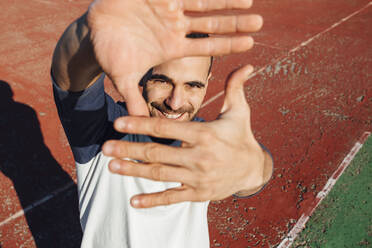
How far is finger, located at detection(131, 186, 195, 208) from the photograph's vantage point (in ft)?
4.14

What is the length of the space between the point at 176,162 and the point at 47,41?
9450 millimetres

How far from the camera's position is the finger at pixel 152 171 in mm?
1229

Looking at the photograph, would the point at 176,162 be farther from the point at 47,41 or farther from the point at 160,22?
the point at 47,41

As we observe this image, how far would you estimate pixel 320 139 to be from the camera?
17.6ft

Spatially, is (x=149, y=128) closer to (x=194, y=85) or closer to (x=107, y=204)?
(x=107, y=204)

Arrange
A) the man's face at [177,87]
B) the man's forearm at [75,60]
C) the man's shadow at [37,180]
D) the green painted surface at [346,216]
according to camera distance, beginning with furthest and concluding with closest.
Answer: the man's shadow at [37,180]
the green painted surface at [346,216]
the man's face at [177,87]
the man's forearm at [75,60]

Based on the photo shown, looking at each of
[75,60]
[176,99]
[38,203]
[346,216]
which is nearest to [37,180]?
[38,203]

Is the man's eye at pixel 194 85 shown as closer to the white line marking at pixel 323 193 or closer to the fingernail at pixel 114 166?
the fingernail at pixel 114 166

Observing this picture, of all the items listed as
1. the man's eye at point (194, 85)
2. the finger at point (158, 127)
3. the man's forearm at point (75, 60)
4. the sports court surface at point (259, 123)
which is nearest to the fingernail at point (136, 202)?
the finger at point (158, 127)

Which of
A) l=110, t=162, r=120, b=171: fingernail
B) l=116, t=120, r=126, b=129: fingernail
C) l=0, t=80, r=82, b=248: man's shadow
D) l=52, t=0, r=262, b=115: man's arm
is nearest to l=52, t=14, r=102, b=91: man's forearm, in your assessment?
l=52, t=0, r=262, b=115: man's arm

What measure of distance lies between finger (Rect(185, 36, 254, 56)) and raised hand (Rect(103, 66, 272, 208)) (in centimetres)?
15

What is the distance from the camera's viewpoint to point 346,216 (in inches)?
157

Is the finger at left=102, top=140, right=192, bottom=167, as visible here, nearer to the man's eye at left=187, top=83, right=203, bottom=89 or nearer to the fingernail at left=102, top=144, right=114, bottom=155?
the fingernail at left=102, top=144, right=114, bottom=155

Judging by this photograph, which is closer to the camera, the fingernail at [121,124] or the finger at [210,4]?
the fingernail at [121,124]
